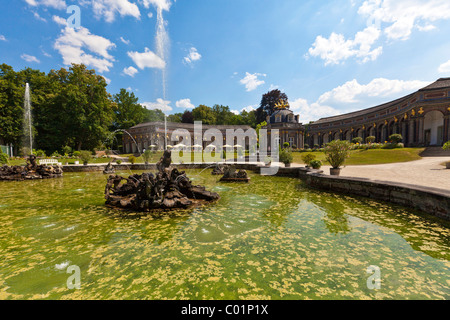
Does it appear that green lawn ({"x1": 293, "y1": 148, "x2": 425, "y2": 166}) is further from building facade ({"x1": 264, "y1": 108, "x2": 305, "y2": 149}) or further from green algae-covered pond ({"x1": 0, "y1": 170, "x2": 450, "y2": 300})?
building facade ({"x1": 264, "y1": 108, "x2": 305, "y2": 149})

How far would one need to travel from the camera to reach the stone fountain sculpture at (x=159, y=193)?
6.35m

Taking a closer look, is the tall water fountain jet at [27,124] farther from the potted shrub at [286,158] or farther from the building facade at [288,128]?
the building facade at [288,128]

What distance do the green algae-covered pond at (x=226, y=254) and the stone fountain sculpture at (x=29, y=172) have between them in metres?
11.0

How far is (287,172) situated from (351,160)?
10.9 m

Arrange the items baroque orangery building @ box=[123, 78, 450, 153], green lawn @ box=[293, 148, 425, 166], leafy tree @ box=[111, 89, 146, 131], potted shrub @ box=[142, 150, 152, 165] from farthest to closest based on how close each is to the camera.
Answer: leafy tree @ box=[111, 89, 146, 131] → baroque orangery building @ box=[123, 78, 450, 153] → potted shrub @ box=[142, 150, 152, 165] → green lawn @ box=[293, 148, 425, 166]

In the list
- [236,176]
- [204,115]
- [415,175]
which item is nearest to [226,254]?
[236,176]

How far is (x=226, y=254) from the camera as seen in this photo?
3.57 m

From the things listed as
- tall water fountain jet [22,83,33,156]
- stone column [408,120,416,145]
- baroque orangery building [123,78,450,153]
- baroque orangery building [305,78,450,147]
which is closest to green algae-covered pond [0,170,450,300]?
baroque orangery building [123,78,450,153]

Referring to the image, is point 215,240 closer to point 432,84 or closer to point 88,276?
point 88,276

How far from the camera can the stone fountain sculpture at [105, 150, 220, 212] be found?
20.8 feet

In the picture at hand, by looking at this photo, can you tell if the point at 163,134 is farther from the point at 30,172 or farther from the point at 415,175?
the point at 415,175

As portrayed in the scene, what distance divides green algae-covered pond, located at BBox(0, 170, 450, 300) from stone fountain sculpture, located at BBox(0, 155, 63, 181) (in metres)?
11.0

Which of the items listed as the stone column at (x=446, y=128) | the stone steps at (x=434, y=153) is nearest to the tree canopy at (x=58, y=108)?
the stone steps at (x=434, y=153)
